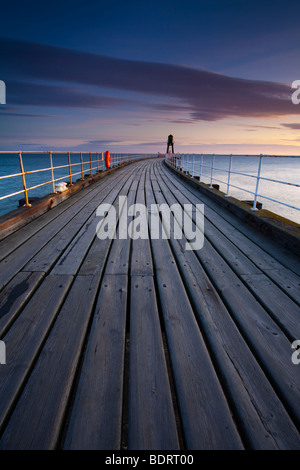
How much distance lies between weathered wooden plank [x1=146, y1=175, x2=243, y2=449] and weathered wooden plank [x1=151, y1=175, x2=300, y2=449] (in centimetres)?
6

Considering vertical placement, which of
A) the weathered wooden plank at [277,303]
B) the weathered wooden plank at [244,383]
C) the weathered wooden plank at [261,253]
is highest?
the weathered wooden plank at [261,253]

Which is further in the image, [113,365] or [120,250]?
[120,250]

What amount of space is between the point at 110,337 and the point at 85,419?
0.50 metres

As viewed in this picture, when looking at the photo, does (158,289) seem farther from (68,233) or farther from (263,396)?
(68,233)

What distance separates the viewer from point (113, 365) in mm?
1380

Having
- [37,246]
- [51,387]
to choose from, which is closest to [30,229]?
[37,246]

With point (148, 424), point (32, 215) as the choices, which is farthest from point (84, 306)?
point (32, 215)

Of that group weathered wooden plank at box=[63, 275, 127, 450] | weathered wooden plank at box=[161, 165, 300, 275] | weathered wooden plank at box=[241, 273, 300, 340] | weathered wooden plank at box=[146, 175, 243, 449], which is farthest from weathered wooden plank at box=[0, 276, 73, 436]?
weathered wooden plank at box=[161, 165, 300, 275]

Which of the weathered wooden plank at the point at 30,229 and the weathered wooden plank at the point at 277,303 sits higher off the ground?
the weathered wooden plank at the point at 30,229

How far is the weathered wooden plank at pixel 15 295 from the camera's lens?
68.8 inches

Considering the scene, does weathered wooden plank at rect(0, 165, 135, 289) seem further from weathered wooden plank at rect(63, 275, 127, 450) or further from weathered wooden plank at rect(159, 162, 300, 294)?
weathered wooden plank at rect(159, 162, 300, 294)

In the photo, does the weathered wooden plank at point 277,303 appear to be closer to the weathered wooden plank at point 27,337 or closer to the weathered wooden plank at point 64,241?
the weathered wooden plank at point 27,337

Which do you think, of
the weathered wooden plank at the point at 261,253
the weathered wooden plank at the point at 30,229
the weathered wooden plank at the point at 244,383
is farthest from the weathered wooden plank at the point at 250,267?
the weathered wooden plank at the point at 30,229

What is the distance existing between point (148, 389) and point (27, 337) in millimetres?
832
